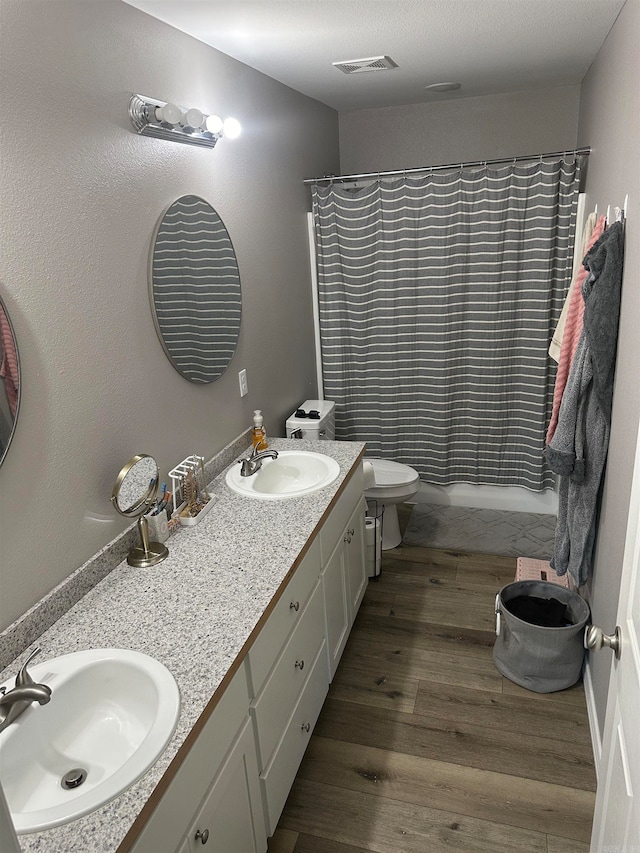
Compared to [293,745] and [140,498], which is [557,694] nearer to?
[293,745]

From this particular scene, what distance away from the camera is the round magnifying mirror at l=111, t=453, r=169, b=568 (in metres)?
1.69

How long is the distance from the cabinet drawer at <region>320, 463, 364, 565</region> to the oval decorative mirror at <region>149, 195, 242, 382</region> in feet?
2.23

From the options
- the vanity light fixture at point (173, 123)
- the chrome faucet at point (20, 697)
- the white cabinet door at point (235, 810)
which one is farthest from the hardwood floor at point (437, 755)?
the vanity light fixture at point (173, 123)

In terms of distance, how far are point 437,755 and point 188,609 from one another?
1130 millimetres

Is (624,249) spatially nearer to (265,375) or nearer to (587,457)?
(587,457)

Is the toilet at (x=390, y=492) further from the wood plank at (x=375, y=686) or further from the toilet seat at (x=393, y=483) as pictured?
the wood plank at (x=375, y=686)

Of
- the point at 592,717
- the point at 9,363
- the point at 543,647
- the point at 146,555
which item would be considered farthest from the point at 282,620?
the point at 592,717

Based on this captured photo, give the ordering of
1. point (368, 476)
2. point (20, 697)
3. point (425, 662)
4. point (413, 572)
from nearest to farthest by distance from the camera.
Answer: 1. point (20, 697)
2. point (425, 662)
3. point (368, 476)
4. point (413, 572)

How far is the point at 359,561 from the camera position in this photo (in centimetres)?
270

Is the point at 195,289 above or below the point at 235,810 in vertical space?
above

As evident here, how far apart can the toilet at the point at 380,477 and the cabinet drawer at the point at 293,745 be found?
0.93 meters

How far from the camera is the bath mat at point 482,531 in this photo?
131 inches

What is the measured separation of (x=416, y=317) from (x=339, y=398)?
0.67 metres

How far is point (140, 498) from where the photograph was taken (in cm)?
178
